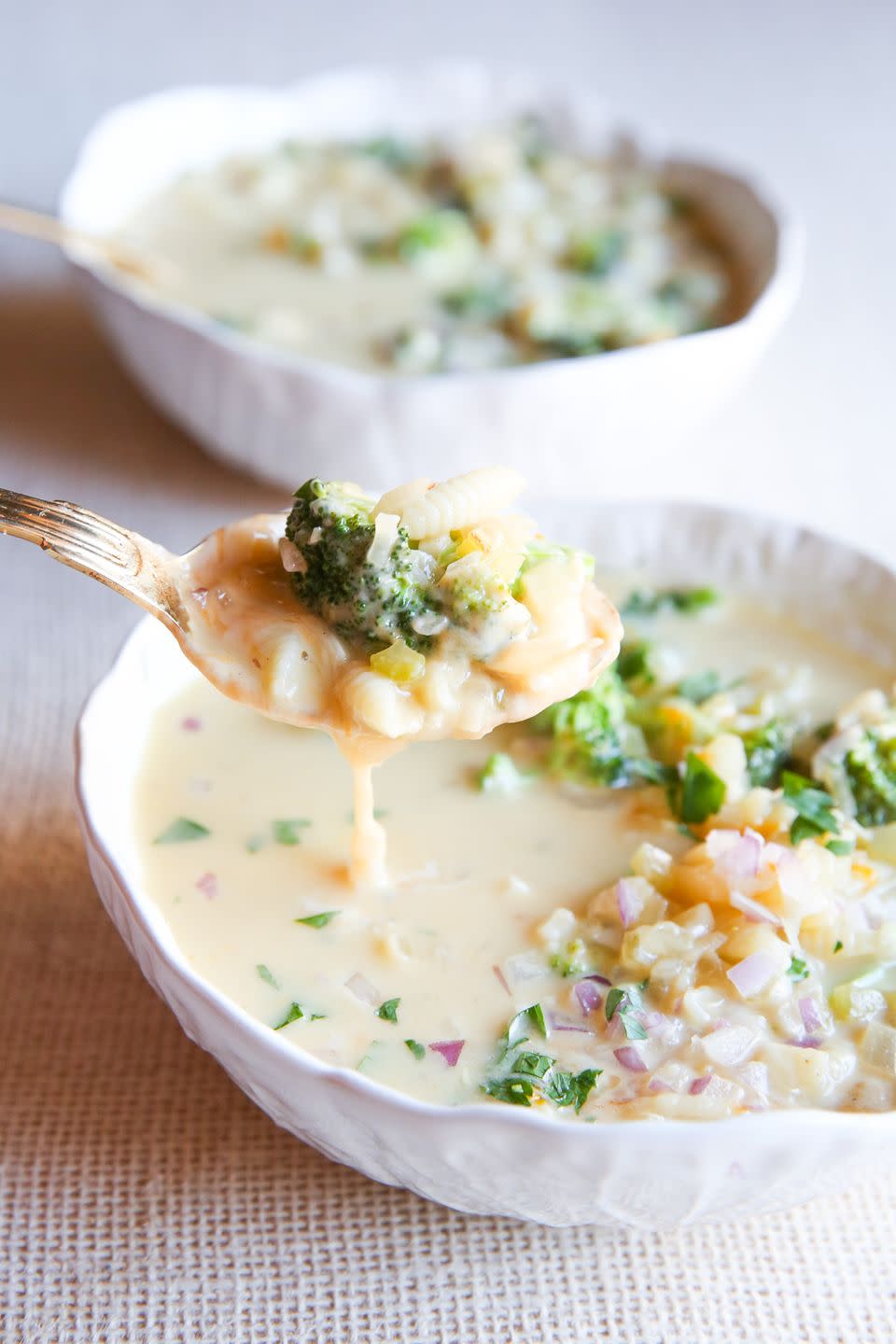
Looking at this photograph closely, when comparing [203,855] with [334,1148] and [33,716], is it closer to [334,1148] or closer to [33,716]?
[334,1148]

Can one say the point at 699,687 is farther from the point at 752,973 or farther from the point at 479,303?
the point at 479,303

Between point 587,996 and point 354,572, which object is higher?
point 354,572

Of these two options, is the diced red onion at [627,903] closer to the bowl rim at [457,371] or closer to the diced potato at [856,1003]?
the diced potato at [856,1003]

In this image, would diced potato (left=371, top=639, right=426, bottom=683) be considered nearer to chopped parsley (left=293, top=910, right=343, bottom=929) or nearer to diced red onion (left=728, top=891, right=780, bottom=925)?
chopped parsley (left=293, top=910, right=343, bottom=929)

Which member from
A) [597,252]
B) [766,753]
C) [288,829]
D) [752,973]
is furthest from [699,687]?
[597,252]

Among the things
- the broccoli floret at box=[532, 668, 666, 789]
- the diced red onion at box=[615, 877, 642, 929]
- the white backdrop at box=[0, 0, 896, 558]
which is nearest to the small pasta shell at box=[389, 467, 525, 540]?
the broccoli floret at box=[532, 668, 666, 789]

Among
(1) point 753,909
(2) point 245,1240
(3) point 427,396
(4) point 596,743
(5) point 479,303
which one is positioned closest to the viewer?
(2) point 245,1240
